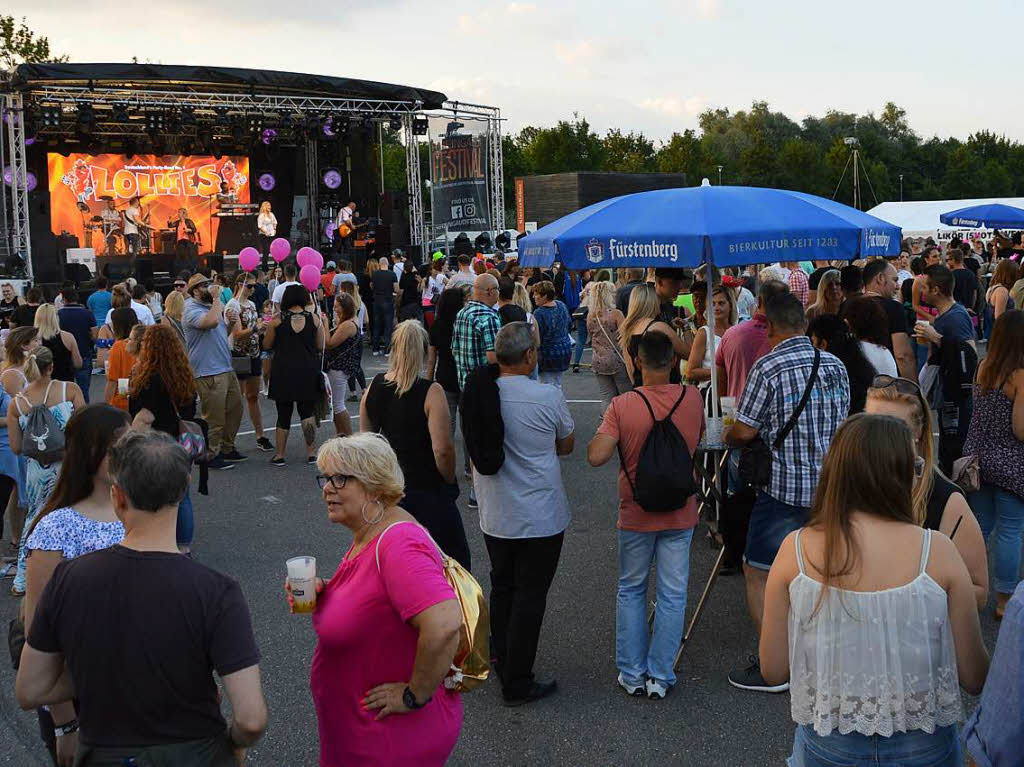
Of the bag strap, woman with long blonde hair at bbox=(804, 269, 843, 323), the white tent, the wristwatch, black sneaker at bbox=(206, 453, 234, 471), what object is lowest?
black sneaker at bbox=(206, 453, 234, 471)

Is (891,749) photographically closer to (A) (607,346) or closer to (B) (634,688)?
(B) (634,688)

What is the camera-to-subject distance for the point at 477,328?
25.0 ft

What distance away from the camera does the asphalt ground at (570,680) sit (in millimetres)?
4191

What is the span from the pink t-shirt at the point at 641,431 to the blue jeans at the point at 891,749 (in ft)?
6.60

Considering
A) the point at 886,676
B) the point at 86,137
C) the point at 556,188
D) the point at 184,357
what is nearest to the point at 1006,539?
the point at 886,676

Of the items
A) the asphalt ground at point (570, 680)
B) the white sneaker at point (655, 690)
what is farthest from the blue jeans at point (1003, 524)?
the white sneaker at point (655, 690)

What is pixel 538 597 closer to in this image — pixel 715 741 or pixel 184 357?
pixel 715 741

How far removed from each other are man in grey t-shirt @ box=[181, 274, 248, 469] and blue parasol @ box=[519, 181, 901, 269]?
4.42 meters

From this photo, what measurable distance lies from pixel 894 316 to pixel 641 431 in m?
3.19

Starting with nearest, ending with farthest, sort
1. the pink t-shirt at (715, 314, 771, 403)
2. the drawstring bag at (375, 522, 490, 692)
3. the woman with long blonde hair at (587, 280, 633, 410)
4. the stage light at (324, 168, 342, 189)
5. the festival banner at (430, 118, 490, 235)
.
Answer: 1. the drawstring bag at (375, 522, 490, 692)
2. the pink t-shirt at (715, 314, 771, 403)
3. the woman with long blonde hair at (587, 280, 633, 410)
4. the festival banner at (430, 118, 490, 235)
5. the stage light at (324, 168, 342, 189)

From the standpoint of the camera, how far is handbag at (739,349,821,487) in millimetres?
4516

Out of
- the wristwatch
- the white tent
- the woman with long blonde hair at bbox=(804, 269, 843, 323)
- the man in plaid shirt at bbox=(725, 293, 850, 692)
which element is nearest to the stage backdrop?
the white tent

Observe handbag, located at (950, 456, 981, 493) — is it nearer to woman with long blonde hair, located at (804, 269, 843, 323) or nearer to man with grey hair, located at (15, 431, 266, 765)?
woman with long blonde hair, located at (804, 269, 843, 323)

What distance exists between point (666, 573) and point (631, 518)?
304mm
